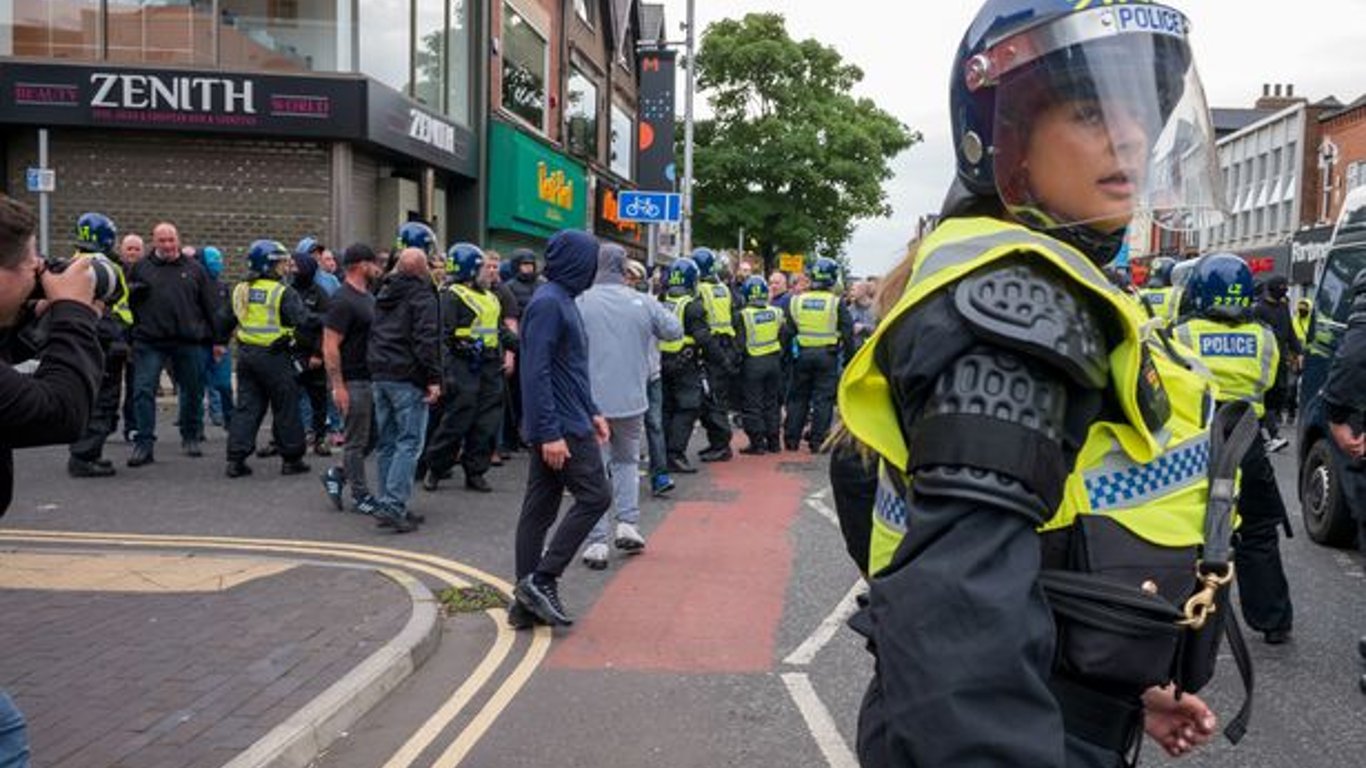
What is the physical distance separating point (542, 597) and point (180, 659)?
1.70m

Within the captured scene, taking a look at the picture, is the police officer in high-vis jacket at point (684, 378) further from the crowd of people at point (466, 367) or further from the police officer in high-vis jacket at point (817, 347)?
the police officer in high-vis jacket at point (817, 347)

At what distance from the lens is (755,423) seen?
43.4ft

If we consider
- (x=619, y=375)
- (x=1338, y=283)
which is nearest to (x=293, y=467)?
(x=619, y=375)

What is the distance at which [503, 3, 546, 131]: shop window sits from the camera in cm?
2361

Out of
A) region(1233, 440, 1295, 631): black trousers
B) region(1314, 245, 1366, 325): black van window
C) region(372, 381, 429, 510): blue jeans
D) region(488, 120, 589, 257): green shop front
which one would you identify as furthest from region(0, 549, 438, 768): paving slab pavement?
region(488, 120, 589, 257): green shop front

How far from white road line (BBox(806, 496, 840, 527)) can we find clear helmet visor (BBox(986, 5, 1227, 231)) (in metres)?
7.61

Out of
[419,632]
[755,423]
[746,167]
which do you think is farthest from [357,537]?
[746,167]

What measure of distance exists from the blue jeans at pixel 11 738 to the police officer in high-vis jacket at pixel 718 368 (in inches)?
374

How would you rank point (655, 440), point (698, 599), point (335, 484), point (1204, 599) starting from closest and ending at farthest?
point (1204, 599)
point (698, 599)
point (335, 484)
point (655, 440)

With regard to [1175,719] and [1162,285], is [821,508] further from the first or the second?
[1175,719]

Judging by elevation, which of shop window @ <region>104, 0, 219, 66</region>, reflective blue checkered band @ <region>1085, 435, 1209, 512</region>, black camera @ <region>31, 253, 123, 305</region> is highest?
shop window @ <region>104, 0, 219, 66</region>

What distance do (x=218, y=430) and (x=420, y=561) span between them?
6837 mm

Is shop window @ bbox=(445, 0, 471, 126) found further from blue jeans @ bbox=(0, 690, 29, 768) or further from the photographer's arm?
blue jeans @ bbox=(0, 690, 29, 768)

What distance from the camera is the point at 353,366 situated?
8977mm
